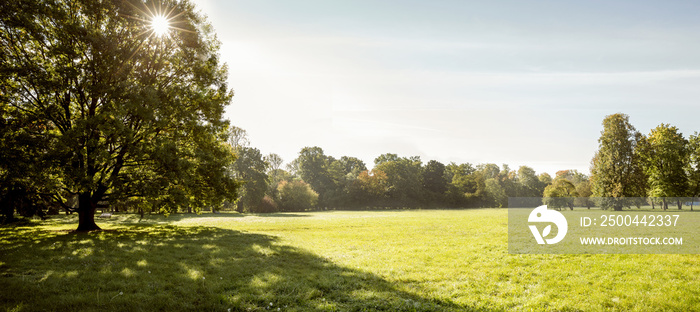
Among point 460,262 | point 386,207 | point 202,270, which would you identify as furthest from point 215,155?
point 386,207

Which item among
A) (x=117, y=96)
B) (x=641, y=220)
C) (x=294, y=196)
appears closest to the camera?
(x=117, y=96)

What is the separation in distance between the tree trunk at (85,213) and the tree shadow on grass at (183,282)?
7.45 meters

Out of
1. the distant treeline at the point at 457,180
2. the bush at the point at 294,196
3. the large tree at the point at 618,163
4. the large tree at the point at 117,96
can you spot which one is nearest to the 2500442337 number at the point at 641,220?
the distant treeline at the point at 457,180

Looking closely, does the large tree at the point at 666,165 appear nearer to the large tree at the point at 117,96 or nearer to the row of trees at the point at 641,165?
the row of trees at the point at 641,165

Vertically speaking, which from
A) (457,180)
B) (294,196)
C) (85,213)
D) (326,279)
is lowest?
(294,196)

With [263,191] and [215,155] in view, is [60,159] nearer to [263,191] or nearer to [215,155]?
[215,155]

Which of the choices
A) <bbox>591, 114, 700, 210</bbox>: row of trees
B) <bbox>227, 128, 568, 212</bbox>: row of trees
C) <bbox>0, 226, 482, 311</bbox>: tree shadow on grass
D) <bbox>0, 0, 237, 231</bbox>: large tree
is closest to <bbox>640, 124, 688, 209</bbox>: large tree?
<bbox>591, 114, 700, 210</bbox>: row of trees

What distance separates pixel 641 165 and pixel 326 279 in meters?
68.0

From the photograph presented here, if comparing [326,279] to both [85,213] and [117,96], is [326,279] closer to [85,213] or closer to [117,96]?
[117,96]

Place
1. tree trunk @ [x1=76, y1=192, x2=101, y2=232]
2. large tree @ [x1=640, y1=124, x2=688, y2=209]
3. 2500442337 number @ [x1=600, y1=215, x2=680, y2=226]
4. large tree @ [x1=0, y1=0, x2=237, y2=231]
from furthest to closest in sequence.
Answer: large tree @ [x1=640, y1=124, x2=688, y2=209] → 2500442337 number @ [x1=600, y1=215, x2=680, y2=226] → tree trunk @ [x1=76, y1=192, x2=101, y2=232] → large tree @ [x1=0, y1=0, x2=237, y2=231]

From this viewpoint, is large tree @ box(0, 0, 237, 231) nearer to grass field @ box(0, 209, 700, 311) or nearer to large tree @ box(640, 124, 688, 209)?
grass field @ box(0, 209, 700, 311)

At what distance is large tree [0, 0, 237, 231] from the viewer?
1873 cm

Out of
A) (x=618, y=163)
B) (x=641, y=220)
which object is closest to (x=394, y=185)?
(x=618, y=163)

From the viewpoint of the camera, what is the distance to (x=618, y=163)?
2175 inches
